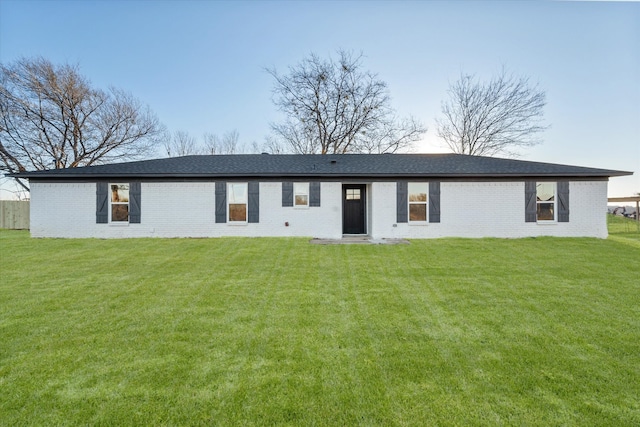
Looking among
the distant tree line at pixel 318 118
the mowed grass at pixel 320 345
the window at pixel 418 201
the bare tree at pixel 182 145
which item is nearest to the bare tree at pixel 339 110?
the distant tree line at pixel 318 118

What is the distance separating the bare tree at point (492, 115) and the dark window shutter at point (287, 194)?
57.4 feet

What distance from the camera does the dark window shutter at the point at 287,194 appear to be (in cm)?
1119

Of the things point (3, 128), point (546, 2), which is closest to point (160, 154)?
point (3, 128)

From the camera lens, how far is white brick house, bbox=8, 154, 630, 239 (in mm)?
10953

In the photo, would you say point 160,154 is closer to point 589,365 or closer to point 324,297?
point 324,297

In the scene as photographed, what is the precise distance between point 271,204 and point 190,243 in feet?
10.6

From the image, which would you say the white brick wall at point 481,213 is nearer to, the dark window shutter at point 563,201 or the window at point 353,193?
the dark window shutter at point 563,201

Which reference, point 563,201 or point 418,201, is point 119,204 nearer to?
point 418,201

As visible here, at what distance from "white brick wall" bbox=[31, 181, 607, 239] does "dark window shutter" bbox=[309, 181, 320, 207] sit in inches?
7.8

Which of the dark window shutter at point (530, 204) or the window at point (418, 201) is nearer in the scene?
the dark window shutter at point (530, 204)

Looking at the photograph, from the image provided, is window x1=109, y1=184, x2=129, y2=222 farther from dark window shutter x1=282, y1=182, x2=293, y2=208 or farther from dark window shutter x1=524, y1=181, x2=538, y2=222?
dark window shutter x1=524, y1=181, x2=538, y2=222

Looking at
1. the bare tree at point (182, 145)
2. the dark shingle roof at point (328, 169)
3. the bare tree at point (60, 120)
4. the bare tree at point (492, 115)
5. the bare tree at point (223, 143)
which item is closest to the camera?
the dark shingle roof at point (328, 169)

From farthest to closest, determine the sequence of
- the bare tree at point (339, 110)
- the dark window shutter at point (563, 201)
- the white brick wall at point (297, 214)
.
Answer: the bare tree at point (339, 110) < the white brick wall at point (297, 214) < the dark window shutter at point (563, 201)

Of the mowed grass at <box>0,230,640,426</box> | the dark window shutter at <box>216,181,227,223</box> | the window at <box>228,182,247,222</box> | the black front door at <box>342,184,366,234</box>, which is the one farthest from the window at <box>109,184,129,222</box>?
the black front door at <box>342,184,366,234</box>
